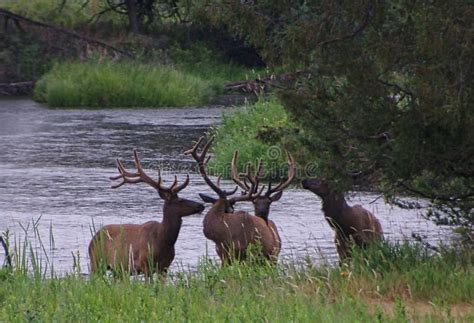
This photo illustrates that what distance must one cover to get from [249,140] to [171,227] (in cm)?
769

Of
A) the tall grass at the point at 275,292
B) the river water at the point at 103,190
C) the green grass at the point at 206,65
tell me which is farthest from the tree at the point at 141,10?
the tall grass at the point at 275,292

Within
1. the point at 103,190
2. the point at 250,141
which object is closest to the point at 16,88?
the point at 250,141

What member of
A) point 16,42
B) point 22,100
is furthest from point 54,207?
point 16,42

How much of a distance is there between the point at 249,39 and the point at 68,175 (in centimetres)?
1052

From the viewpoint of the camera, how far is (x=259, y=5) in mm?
9297

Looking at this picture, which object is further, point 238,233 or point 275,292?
point 238,233

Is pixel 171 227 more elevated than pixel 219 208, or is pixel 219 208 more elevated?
pixel 219 208

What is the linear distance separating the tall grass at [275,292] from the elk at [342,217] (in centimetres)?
176

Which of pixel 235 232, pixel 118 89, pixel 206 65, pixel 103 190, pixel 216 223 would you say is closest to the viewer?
pixel 235 232

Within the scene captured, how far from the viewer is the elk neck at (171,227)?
1142cm

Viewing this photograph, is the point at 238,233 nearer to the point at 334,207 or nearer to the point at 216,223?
the point at 216,223

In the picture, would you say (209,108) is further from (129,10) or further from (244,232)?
(244,232)

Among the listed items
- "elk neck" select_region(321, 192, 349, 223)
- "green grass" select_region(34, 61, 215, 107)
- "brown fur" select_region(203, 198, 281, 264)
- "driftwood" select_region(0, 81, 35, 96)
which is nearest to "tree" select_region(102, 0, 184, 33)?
"driftwood" select_region(0, 81, 35, 96)

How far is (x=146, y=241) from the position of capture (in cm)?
1136
